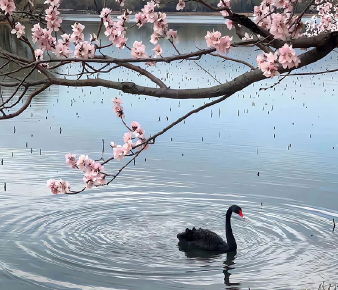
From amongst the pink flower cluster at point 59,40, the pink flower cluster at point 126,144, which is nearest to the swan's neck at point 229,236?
the pink flower cluster at point 126,144

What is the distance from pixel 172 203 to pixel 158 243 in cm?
173

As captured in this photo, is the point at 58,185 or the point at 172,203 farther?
the point at 172,203

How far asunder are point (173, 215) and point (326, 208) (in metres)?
2.52

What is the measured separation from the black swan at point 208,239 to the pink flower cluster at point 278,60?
429 centimetres

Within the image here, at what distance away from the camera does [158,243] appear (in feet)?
30.2

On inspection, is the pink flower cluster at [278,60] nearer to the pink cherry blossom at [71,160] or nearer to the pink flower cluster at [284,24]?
the pink flower cluster at [284,24]

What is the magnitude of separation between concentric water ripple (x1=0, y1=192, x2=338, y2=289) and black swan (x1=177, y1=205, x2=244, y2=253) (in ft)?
0.47

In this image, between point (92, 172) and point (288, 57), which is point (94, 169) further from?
point (288, 57)

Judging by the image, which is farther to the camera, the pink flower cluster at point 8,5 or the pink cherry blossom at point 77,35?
the pink cherry blossom at point 77,35

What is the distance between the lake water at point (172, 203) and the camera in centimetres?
812

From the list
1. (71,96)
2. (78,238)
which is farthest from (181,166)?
(71,96)

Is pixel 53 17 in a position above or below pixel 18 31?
above

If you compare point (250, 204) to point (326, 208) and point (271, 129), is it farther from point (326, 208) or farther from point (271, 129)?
point (271, 129)

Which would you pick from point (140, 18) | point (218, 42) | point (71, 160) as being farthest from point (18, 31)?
point (218, 42)
